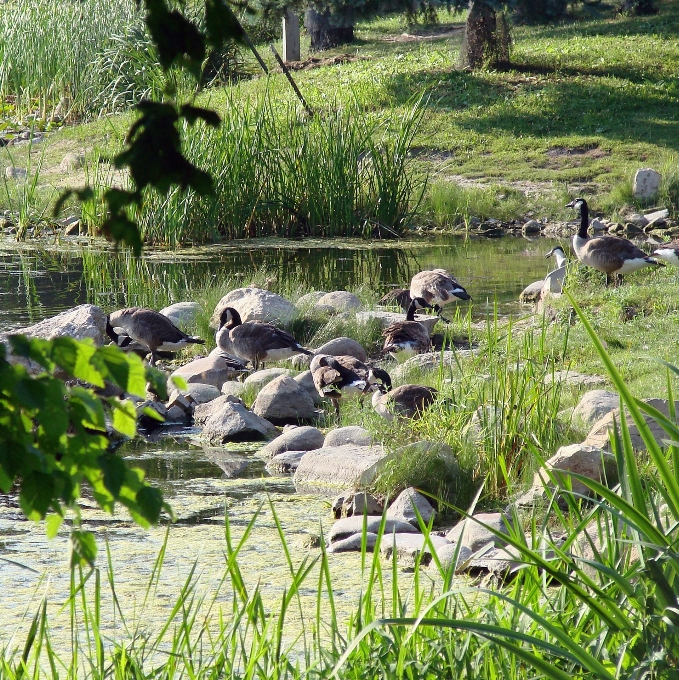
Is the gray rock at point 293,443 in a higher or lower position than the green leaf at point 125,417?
lower

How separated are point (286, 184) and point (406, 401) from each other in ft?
29.6

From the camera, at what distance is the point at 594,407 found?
20.4ft

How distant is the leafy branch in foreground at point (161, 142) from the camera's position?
1.67 m

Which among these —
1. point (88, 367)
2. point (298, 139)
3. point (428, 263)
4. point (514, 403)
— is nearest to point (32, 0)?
point (298, 139)

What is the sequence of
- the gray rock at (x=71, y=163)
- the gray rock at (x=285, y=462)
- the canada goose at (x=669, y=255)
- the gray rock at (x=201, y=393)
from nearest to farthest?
the gray rock at (x=285, y=462) < the gray rock at (x=201, y=393) < the canada goose at (x=669, y=255) < the gray rock at (x=71, y=163)

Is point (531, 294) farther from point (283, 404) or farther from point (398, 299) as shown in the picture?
point (283, 404)

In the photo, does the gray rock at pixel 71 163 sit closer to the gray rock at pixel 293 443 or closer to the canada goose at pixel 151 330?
the canada goose at pixel 151 330

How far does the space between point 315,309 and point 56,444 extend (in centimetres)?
868

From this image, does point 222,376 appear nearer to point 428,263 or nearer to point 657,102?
point 428,263

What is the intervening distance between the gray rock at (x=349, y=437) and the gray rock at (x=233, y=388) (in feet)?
5.62

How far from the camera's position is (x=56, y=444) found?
1.71 meters

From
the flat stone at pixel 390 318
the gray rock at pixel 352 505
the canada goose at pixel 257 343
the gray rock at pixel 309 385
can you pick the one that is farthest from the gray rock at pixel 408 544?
the flat stone at pixel 390 318

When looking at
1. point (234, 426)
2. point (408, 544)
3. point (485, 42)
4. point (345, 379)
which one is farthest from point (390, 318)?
point (485, 42)

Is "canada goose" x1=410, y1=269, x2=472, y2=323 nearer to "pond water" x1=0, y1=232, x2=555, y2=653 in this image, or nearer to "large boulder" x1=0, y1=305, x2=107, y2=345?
"pond water" x1=0, y1=232, x2=555, y2=653
